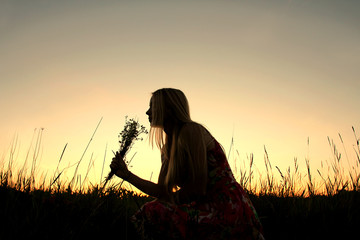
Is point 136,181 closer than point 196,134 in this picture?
No

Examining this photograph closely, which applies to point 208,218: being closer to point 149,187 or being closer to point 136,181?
point 149,187

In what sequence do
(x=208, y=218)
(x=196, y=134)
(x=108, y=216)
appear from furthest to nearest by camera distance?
1. (x=108, y=216)
2. (x=196, y=134)
3. (x=208, y=218)

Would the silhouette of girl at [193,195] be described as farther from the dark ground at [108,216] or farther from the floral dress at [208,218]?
the dark ground at [108,216]

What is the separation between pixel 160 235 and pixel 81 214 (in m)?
0.99

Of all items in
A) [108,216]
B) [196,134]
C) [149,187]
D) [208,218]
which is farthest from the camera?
[108,216]

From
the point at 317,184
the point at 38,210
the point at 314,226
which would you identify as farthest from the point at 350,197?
the point at 38,210

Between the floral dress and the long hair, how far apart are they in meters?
0.16

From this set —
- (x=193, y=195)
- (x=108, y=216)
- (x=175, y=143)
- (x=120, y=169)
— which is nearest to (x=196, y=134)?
(x=175, y=143)

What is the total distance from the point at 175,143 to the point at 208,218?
0.69 m

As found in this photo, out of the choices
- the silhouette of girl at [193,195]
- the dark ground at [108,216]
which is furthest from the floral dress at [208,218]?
the dark ground at [108,216]

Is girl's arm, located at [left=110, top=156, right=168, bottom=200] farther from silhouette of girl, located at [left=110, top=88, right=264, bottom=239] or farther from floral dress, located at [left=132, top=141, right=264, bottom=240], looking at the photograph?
floral dress, located at [left=132, top=141, right=264, bottom=240]

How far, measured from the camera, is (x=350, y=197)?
3.68m

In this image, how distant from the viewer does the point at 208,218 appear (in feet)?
7.34

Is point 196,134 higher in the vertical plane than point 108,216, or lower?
higher
